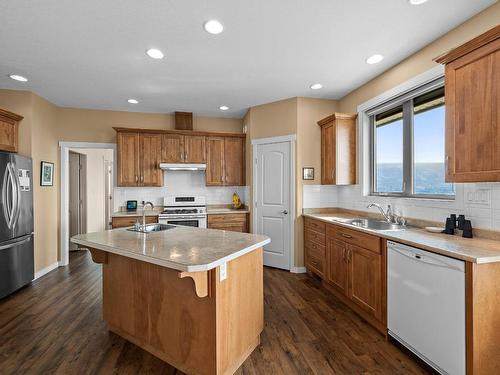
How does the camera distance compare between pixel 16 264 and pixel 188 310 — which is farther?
pixel 16 264

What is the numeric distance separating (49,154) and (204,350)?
4.05 m

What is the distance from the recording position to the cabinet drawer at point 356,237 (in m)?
2.20

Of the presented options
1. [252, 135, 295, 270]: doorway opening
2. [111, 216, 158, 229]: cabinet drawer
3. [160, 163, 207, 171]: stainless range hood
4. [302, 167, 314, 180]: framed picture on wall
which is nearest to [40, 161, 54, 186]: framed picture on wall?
[111, 216, 158, 229]: cabinet drawer

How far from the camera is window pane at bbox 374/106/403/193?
2.94 meters

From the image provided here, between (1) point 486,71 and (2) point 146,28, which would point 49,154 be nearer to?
(2) point 146,28

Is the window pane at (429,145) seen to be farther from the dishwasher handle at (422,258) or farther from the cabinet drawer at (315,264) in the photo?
the cabinet drawer at (315,264)

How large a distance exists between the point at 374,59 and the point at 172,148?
3.26 meters

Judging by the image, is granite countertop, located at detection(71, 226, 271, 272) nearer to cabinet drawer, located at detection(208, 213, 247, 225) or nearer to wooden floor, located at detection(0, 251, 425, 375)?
wooden floor, located at detection(0, 251, 425, 375)

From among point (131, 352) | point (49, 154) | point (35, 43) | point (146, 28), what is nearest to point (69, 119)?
point (49, 154)

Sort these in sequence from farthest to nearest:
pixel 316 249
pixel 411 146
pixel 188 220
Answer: pixel 188 220, pixel 316 249, pixel 411 146

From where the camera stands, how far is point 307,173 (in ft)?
12.5

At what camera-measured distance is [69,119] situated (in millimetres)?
4230

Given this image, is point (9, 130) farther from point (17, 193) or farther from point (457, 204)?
point (457, 204)

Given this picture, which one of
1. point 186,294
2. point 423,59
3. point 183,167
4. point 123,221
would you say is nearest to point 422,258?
point 186,294
